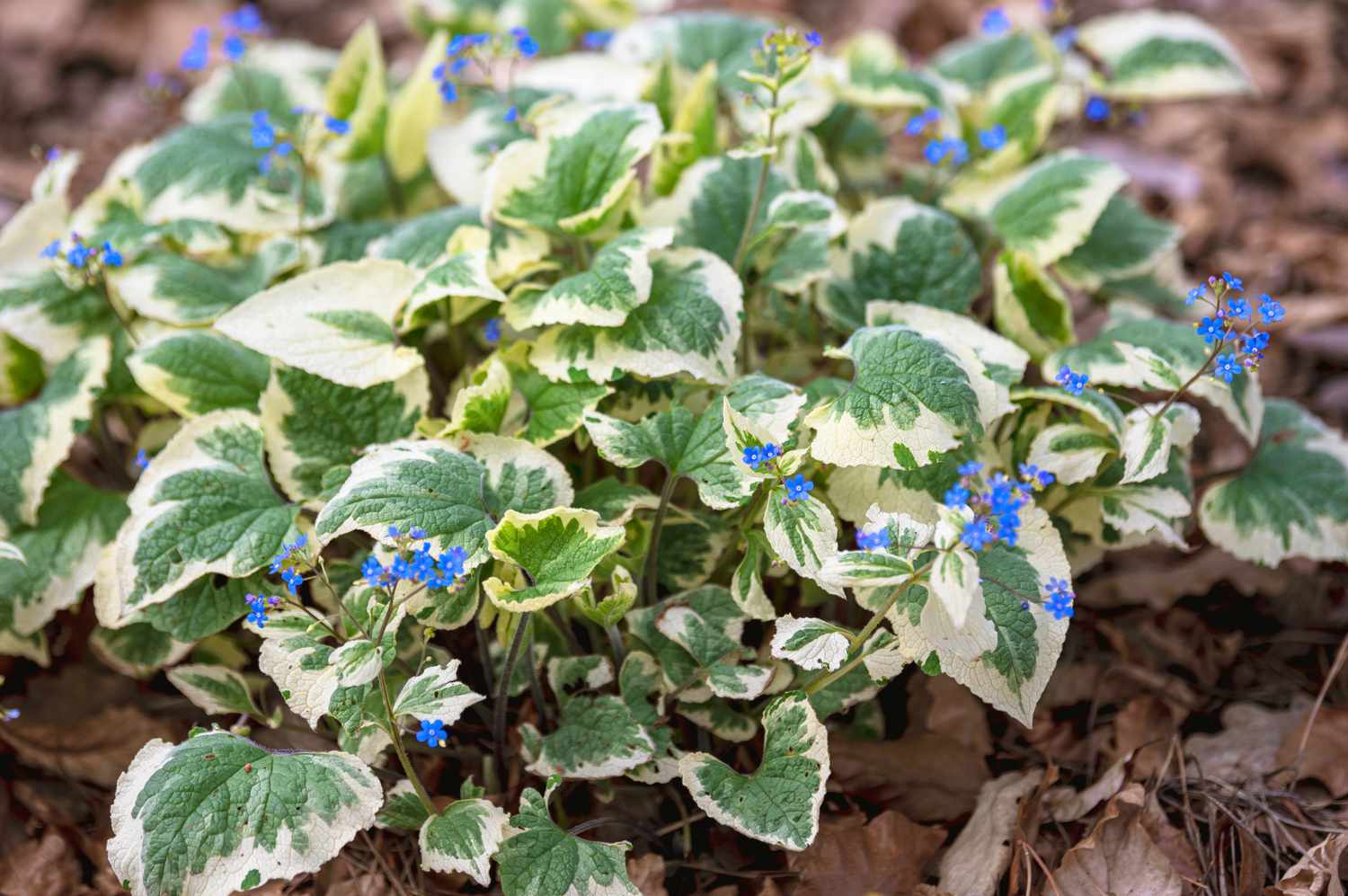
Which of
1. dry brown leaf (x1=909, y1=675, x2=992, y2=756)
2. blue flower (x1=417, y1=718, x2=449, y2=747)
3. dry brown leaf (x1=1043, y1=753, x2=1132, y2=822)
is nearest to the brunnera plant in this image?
blue flower (x1=417, y1=718, x2=449, y2=747)

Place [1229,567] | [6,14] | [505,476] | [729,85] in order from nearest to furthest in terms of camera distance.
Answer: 1. [505,476]
2. [1229,567]
3. [729,85]
4. [6,14]

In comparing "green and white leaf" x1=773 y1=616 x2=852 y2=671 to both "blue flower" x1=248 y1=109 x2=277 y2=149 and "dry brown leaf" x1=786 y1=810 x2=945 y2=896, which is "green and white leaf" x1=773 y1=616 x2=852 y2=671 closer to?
"dry brown leaf" x1=786 y1=810 x2=945 y2=896

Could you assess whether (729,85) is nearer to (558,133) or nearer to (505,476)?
(558,133)

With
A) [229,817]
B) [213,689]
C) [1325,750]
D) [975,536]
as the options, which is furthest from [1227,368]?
[213,689]

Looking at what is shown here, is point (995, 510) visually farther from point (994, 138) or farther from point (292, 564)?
point (994, 138)

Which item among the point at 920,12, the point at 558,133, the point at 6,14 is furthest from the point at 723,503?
the point at 6,14

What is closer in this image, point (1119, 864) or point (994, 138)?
point (1119, 864)
